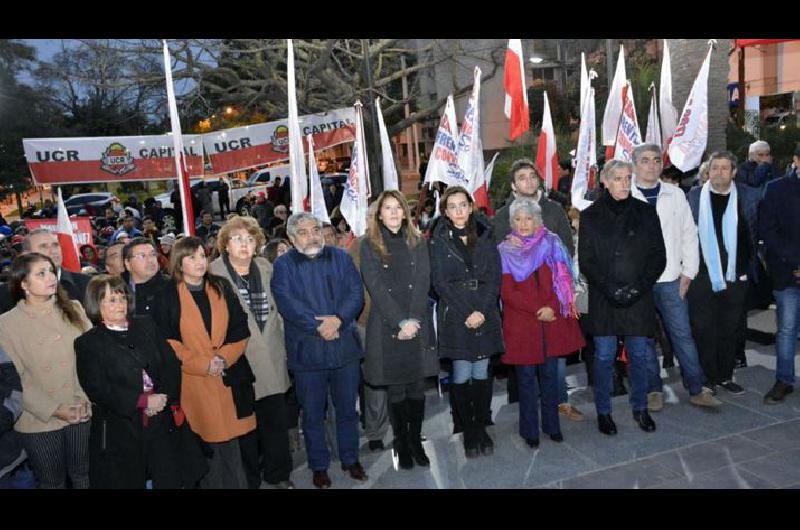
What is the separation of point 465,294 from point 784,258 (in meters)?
2.60

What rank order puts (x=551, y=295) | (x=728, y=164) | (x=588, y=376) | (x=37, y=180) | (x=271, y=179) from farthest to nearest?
(x=271, y=179), (x=37, y=180), (x=588, y=376), (x=728, y=164), (x=551, y=295)

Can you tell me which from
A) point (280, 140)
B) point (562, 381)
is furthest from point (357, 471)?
point (280, 140)

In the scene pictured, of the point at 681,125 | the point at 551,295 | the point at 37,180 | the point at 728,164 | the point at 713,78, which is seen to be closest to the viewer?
the point at 551,295

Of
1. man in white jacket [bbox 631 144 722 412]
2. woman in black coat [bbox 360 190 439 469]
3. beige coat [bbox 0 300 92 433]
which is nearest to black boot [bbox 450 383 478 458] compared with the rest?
woman in black coat [bbox 360 190 439 469]

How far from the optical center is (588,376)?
645 centimetres

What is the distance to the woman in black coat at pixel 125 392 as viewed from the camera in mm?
3990

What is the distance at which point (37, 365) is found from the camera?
4273mm

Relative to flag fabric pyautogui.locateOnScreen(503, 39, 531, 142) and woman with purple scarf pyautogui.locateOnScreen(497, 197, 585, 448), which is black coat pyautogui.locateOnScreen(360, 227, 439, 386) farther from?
flag fabric pyautogui.locateOnScreen(503, 39, 531, 142)

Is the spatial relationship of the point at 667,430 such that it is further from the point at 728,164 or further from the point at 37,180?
the point at 37,180

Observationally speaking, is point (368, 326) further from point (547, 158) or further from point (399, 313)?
point (547, 158)

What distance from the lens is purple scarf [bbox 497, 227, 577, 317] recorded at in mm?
5168

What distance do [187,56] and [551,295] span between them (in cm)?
1348

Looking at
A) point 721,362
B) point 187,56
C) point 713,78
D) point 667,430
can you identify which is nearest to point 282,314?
point 667,430

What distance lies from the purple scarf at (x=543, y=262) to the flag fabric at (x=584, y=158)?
229 cm
